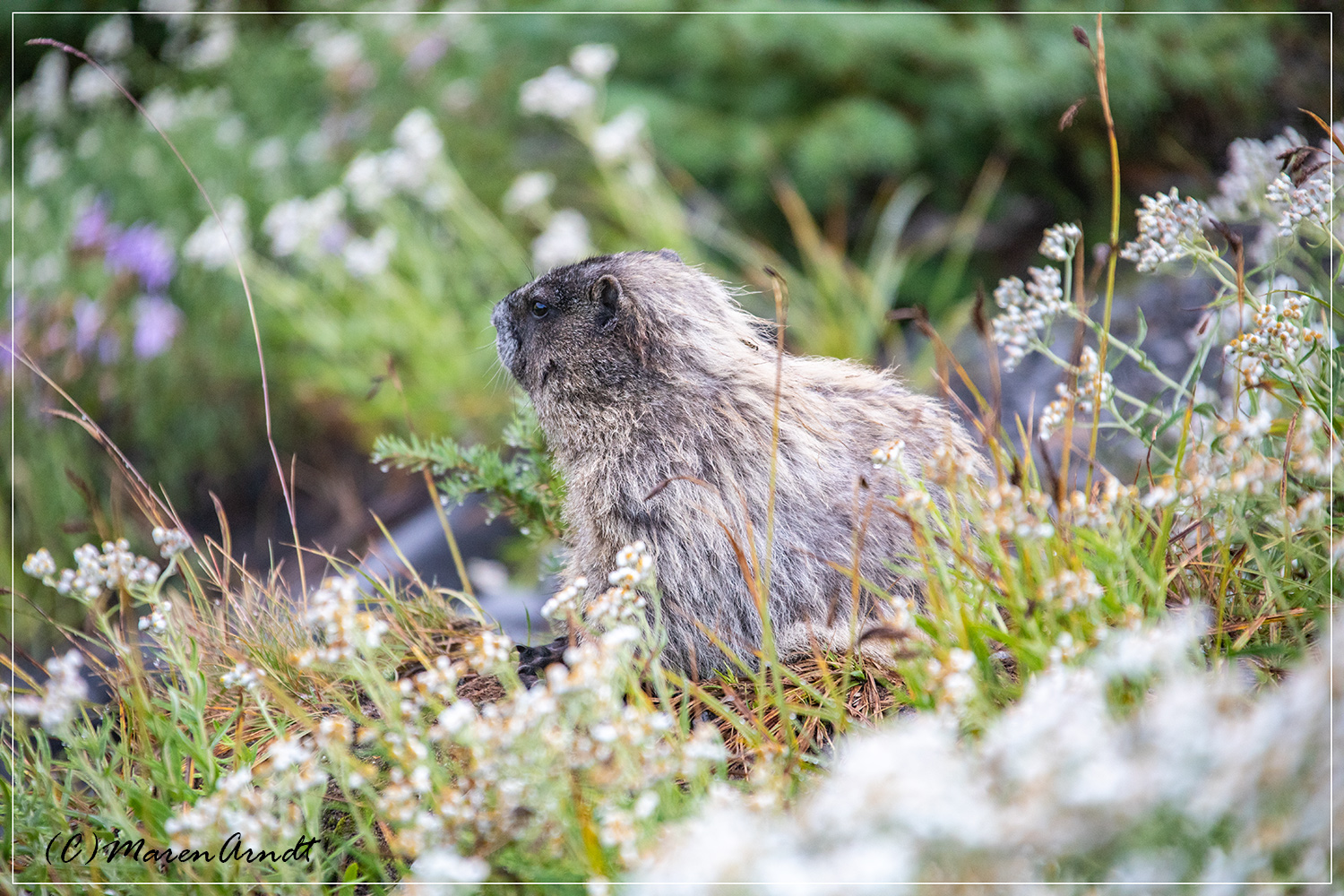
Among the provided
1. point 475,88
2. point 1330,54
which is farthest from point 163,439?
point 1330,54

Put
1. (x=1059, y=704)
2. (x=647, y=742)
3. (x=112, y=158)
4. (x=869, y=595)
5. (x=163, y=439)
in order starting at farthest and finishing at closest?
(x=112, y=158) → (x=163, y=439) → (x=869, y=595) → (x=647, y=742) → (x=1059, y=704)

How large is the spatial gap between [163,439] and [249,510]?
0.63 metres

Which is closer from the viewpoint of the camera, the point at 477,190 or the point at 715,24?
the point at 715,24

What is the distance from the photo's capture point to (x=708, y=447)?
253cm

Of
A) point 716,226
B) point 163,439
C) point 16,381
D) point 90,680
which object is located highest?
point 716,226

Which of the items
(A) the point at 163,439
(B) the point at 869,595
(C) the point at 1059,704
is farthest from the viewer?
(A) the point at 163,439

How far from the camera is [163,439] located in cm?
539

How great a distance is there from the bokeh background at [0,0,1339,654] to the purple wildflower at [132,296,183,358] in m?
0.02

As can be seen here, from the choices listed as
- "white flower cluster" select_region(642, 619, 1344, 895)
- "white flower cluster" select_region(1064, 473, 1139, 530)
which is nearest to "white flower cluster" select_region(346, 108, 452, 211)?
"white flower cluster" select_region(1064, 473, 1139, 530)

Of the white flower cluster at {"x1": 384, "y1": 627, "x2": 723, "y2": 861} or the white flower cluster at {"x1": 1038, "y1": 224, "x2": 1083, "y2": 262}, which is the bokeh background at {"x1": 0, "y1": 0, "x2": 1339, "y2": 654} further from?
the white flower cluster at {"x1": 384, "y1": 627, "x2": 723, "y2": 861}

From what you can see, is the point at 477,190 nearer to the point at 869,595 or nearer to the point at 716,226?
the point at 716,226

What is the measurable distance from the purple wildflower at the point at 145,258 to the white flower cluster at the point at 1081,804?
5321mm

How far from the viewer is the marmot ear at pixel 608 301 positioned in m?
2.74

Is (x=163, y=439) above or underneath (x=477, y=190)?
underneath
